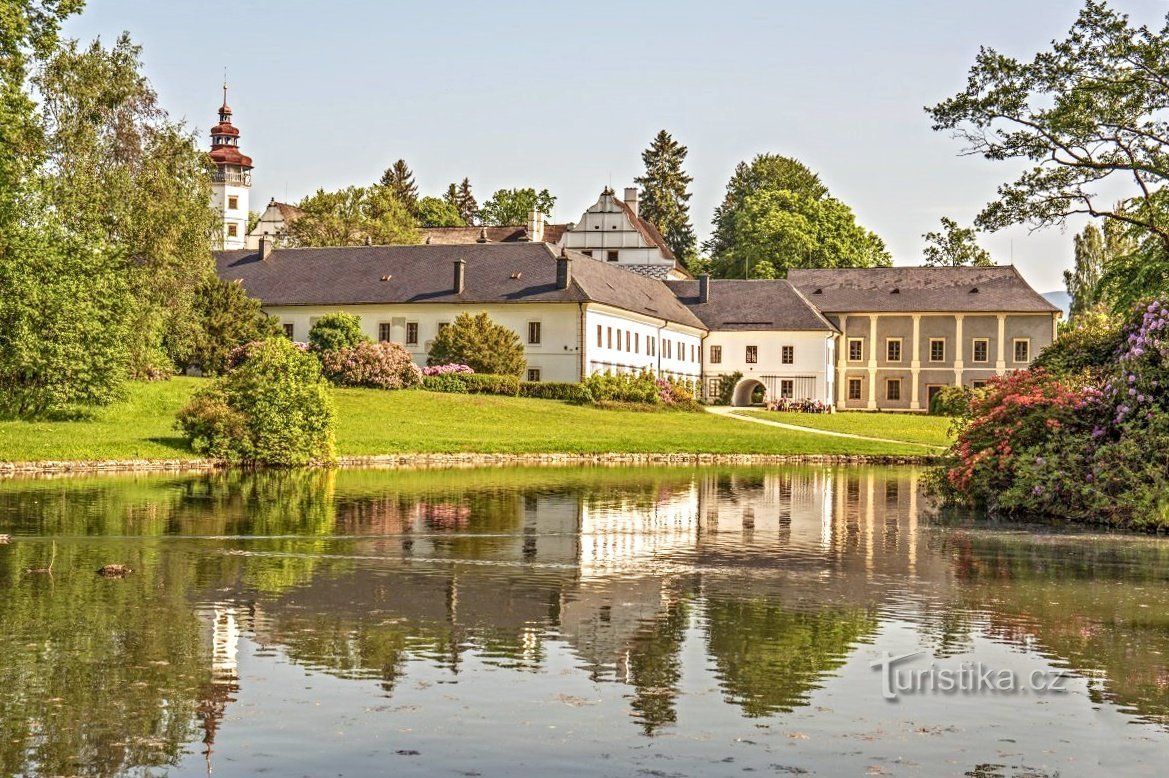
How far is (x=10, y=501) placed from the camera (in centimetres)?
2434

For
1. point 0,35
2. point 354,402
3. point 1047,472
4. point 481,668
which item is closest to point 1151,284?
point 1047,472

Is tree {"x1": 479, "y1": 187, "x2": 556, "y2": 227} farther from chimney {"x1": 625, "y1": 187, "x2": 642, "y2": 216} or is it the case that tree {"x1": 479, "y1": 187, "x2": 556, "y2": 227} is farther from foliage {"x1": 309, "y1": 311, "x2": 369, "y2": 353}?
foliage {"x1": 309, "y1": 311, "x2": 369, "y2": 353}

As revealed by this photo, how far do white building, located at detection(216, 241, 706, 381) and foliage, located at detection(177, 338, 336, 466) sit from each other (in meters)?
29.8

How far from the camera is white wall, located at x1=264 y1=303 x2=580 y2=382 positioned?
67000mm

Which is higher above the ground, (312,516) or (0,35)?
(0,35)

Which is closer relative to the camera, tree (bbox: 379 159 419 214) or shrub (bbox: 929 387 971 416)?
shrub (bbox: 929 387 971 416)

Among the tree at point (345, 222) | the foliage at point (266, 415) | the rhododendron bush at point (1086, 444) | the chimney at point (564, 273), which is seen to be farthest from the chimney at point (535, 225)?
the rhododendron bush at point (1086, 444)

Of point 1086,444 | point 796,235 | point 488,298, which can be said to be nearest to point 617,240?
point 796,235

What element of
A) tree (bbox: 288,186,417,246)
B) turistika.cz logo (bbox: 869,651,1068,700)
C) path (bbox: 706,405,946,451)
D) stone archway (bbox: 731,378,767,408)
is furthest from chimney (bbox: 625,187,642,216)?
turistika.cz logo (bbox: 869,651,1068,700)

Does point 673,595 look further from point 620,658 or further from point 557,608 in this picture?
point 620,658

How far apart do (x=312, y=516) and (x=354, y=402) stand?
93.1 feet

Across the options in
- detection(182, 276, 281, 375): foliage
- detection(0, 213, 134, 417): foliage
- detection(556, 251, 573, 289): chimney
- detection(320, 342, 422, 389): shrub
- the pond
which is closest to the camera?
the pond

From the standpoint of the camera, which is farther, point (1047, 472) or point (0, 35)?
point (0, 35)

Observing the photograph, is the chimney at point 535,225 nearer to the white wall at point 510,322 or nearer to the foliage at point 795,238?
the foliage at point 795,238
